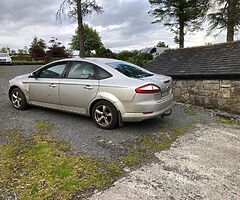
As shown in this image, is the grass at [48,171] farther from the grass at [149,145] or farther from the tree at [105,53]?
the tree at [105,53]

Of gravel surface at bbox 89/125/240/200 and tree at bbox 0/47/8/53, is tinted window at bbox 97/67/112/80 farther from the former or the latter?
tree at bbox 0/47/8/53

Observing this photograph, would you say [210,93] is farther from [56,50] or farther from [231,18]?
[56,50]

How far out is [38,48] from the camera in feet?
102

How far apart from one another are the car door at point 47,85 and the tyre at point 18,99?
0.29 metres

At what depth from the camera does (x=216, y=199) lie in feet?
10.4

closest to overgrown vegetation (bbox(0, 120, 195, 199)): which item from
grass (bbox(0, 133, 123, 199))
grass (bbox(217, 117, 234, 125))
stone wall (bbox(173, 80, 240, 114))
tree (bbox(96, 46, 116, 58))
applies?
grass (bbox(0, 133, 123, 199))

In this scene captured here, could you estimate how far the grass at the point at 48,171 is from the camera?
3.27 metres

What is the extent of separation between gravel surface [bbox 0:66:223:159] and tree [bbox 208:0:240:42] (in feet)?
32.3

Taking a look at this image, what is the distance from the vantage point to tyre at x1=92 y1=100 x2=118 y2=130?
5218 millimetres

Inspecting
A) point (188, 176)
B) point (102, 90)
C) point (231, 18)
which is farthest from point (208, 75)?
point (231, 18)

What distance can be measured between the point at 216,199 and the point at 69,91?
148 inches

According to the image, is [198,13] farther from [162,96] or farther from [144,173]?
[144,173]

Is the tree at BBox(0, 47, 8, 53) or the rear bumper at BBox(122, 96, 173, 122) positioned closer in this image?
the rear bumper at BBox(122, 96, 173, 122)

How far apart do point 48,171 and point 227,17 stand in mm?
14874
